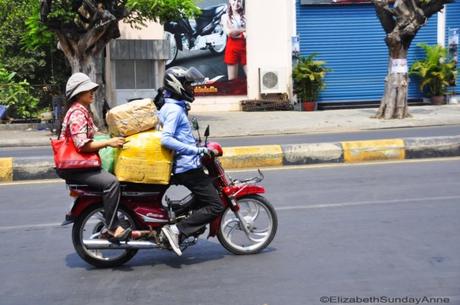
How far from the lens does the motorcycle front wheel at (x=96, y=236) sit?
539 cm

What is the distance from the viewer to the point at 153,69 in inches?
834

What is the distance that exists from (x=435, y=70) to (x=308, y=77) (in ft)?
14.6

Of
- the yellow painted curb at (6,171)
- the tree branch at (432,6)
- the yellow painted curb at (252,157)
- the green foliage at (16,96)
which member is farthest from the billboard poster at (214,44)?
the yellow painted curb at (6,171)

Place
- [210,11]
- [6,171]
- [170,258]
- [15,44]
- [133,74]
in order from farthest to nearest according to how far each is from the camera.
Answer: [210,11], [133,74], [15,44], [6,171], [170,258]

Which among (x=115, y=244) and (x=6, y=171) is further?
(x=6, y=171)

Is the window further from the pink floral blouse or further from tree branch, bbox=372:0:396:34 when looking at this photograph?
the pink floral blouse

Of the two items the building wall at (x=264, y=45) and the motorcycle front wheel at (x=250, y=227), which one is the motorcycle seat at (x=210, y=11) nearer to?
the building wall at (x=264, y=45)

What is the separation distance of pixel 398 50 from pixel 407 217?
11635 mm

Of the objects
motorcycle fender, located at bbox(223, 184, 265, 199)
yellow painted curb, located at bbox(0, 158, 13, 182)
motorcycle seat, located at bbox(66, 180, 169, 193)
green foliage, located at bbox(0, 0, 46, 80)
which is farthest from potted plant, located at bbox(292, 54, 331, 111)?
motorcycle seat, located at bbox(66, 180, 169, 193)

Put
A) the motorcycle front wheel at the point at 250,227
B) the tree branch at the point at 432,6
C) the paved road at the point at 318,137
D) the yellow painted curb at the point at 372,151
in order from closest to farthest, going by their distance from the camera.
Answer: the motorcycle front wheel at the point at 250,227 → the yellow painted curb at the point at 372,151 → the paved road at the point at 318,137 → the tree branch at the point at 432,6

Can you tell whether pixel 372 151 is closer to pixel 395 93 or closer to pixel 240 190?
pixel 240 190

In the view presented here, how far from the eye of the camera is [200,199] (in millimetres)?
5512

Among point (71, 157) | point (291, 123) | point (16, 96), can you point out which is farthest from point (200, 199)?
point (16, 96)

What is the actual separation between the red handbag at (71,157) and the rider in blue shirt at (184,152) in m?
0.56
